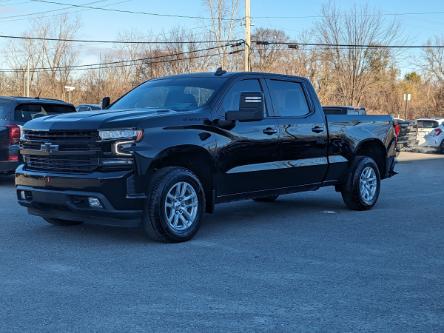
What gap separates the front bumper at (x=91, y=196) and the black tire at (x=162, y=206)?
0.11 metres

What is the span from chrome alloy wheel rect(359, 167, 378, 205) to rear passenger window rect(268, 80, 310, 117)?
1514 mm


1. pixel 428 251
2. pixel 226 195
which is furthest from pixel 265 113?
pixel 428 251

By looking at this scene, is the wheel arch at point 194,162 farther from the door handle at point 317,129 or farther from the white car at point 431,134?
the white car at point 431,134

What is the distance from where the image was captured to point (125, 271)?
5309mm

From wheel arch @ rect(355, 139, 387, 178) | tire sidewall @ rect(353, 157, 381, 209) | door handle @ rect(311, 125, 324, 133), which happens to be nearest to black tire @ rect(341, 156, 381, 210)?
tire sidewall @ rect(353, 157, 381, 209)

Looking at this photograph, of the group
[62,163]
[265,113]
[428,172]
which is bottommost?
[428,172]

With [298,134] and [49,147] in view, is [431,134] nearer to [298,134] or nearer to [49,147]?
[298,134]

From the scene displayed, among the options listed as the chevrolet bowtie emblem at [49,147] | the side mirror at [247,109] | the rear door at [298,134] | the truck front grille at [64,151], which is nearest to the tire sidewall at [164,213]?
the truck front grille at [64,151]

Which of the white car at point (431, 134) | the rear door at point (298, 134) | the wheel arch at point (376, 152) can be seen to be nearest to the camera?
the rear door at point (298, 134)

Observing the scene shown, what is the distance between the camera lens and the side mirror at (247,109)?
6844 millimetres

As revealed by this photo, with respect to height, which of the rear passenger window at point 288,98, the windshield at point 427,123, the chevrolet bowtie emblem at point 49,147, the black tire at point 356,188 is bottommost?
the black tire at point 356,188

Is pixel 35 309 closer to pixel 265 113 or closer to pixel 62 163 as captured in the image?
pixel 62 163

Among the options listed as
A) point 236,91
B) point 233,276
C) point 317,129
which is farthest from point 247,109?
point 233,276

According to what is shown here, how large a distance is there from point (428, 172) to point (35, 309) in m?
13.4
